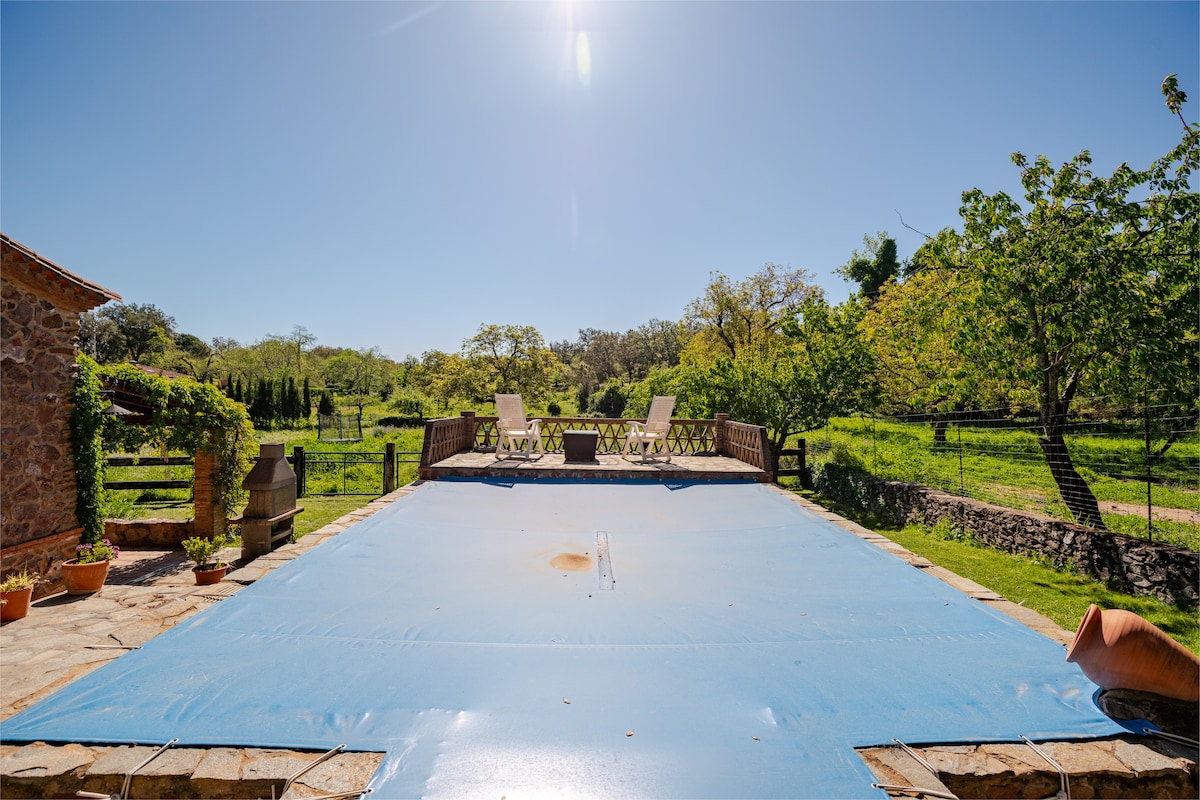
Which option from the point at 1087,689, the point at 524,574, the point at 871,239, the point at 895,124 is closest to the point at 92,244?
the point at 524,574

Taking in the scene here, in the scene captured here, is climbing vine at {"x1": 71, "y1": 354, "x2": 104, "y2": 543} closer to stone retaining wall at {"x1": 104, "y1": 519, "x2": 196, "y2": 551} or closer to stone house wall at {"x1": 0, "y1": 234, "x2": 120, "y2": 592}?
stone house wall at {"x1": 0, "y1": 234, "x2": 120, "y2": 592}

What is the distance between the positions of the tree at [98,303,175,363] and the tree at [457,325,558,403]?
26.8m

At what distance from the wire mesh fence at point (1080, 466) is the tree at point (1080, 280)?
0.40 m

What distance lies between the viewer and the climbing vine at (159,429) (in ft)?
20.3

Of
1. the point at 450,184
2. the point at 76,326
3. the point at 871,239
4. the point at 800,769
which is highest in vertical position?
the point at 871,239

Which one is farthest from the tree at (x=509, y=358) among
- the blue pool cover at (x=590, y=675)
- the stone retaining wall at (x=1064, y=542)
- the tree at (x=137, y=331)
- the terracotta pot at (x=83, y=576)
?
the tree at (x=137, y=331)

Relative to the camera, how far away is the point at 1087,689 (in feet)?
9.11

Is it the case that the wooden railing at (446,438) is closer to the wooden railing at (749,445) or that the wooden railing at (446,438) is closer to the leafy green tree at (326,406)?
the wooden railing at (749,445)

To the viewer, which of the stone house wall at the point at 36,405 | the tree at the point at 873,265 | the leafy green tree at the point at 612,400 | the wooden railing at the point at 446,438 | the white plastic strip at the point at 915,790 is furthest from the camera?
the tree at the point at 873,265

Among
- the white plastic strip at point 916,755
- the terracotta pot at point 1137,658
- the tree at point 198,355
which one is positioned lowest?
the white plastic strip at point 916,755

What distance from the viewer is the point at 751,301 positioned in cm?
2330

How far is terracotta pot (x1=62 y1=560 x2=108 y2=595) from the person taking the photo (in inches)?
A: 218

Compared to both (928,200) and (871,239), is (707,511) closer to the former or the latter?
(928,200)

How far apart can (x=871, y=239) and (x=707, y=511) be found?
1436 inches
